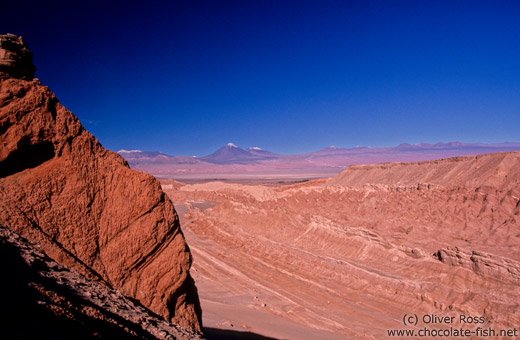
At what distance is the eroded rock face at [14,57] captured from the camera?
418 cm

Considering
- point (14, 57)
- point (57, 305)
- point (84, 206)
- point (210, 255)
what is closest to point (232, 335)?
point (84, 206)

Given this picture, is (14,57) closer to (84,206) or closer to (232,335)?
(84,206)

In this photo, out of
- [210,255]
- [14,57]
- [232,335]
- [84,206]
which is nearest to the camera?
[84,206]

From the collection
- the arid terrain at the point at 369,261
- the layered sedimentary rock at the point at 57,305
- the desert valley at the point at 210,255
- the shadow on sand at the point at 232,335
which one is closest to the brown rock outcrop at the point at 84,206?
the desert valley at the point at 210,255

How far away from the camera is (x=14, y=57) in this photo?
429 cm

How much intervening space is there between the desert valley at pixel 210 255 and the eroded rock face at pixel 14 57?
0.05 feet

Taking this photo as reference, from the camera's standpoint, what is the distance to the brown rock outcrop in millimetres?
3752

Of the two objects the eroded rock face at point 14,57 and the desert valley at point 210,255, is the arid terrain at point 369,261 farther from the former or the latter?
the eroded rock face at point 14,57

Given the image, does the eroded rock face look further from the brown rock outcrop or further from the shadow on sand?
the shadow on sand

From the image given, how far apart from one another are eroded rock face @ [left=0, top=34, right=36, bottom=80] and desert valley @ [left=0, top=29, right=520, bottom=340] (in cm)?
2

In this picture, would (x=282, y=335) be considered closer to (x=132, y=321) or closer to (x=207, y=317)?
(x=207, y=317)

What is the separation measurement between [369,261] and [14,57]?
1286cm

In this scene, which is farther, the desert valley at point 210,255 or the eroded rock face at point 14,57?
the eroded rock face at point 14,57

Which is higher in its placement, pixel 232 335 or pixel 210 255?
pixel 232 335
